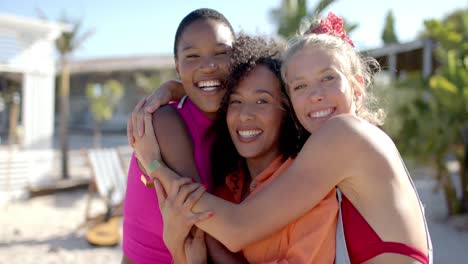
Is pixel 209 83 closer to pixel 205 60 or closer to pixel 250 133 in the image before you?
pixel 205 60

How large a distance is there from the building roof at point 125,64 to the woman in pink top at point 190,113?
832 inches

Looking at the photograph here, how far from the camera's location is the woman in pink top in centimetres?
212

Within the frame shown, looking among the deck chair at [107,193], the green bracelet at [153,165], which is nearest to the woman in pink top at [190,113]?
the green bracelet at [153,165]

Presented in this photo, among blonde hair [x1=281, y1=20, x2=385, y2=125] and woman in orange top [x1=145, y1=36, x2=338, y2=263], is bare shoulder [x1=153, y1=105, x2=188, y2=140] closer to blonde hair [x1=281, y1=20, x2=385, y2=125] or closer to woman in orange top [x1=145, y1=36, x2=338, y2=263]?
woman in orange top [x1=145, y1=36, x2=338, y2=263]

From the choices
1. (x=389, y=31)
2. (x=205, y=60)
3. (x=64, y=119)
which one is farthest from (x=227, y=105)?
(x=389, y=31)

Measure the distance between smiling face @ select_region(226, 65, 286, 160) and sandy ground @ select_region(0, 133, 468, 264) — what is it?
17.7 feet

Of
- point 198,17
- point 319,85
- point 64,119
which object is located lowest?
point 64,119

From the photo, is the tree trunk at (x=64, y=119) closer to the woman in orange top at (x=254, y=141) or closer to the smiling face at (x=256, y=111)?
the woman in orange top at (x=254, y=141)

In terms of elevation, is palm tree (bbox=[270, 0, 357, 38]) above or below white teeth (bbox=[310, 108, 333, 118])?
above

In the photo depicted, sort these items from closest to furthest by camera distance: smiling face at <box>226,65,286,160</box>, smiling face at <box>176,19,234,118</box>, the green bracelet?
the green bracelet → smiling face at <box>226,65,286,160</box> → smiling face at <box>176,19,234,118</box>

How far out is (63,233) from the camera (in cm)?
842

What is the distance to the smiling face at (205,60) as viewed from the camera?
7.25 feet

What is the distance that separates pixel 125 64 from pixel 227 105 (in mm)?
23893

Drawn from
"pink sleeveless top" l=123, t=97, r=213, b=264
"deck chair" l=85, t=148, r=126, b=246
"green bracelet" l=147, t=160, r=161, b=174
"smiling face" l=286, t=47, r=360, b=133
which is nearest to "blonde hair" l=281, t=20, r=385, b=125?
"smiling face" l=286, t=47, r=360, b=133
